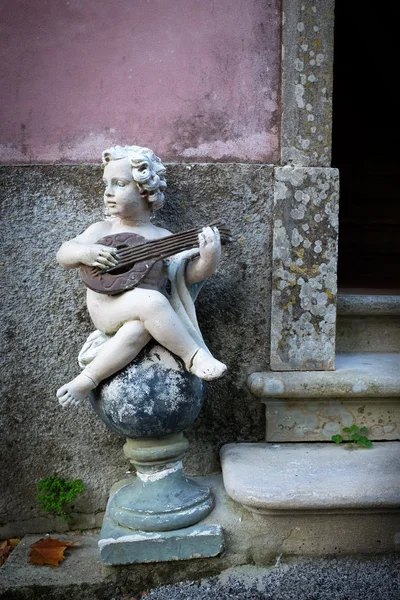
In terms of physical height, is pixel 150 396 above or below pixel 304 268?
below

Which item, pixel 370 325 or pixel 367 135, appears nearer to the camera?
pixel 370 325

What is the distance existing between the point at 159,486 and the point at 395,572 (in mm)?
917

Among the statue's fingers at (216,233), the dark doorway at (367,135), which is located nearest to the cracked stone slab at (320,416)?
the statue's fingers at (216,233)

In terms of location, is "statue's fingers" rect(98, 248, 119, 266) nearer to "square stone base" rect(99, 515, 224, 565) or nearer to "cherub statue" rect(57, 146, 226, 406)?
"cherub statue" rect(57, 146, 226, 406)

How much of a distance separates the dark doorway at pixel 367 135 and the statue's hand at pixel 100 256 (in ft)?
9.15

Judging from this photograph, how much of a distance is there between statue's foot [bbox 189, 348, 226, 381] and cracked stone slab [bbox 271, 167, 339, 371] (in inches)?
21.8

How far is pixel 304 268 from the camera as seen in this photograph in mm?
2500

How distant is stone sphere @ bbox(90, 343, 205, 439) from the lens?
204cm

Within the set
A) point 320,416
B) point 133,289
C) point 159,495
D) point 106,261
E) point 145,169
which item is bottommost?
point 159,495

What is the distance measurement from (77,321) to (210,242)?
762 mm

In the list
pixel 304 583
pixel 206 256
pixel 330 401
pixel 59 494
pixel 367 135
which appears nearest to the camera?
pixel 304 583

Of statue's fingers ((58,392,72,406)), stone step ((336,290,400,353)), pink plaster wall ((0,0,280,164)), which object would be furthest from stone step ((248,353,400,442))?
pink plaster wall ((0,0,280,164))

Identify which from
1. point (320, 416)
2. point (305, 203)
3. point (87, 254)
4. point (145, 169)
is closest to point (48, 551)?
point (87, 254)

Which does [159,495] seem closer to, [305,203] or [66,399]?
[66,399]
